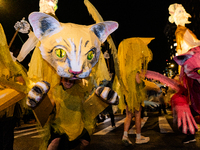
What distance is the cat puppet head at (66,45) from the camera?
1.50m

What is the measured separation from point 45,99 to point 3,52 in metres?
0.77

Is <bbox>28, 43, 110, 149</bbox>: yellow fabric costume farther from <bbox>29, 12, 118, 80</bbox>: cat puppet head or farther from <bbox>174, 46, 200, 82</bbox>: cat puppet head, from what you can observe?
<bbox>174, 46, 200, 82</bbox>: cat puppet head

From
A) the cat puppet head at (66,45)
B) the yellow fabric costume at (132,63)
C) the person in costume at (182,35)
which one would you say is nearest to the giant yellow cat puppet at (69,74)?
the cat puppet head at (66,45)

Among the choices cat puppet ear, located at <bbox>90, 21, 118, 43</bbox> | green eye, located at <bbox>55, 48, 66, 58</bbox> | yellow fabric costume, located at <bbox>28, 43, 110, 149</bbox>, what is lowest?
yellow fabric costume, located at <bbox>28, 43, 110, 149</bbox>

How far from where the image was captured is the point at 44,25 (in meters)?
1.61

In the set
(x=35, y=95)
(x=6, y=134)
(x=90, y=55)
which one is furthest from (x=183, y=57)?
(x=6, y=134)

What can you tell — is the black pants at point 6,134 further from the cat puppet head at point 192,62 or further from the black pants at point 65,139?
the cat puppet head at point 192,62

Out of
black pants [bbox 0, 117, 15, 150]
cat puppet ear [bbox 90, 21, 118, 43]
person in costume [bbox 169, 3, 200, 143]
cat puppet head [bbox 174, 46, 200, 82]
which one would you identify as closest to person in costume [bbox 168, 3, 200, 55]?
person in costume [bbox 169, 3, 200, 143]

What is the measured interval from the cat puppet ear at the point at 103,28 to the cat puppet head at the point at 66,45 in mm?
73

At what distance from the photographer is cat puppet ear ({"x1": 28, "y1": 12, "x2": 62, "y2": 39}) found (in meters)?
1.58

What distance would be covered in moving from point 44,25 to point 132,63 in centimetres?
223

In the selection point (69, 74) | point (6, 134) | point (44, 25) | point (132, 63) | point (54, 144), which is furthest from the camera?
point (132, 63)

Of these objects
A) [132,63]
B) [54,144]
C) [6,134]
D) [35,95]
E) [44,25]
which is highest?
[44,25]

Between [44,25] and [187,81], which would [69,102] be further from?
[187,81]
